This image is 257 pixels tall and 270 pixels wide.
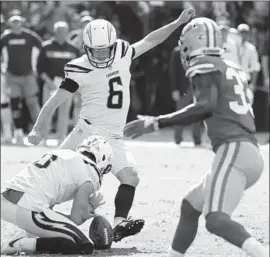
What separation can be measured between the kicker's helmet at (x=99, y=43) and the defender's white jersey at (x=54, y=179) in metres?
0.96

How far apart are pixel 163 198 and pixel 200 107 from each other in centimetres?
413

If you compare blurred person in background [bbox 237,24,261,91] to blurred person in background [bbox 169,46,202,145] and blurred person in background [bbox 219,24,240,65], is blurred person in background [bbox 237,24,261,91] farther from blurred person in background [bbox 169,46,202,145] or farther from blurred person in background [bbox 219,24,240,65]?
blurred person in background [bbox 169,46,202,145]

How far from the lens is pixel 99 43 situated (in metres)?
7.61

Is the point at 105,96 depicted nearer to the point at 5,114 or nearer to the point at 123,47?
the point at 123,47

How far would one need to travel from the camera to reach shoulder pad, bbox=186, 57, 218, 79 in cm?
590

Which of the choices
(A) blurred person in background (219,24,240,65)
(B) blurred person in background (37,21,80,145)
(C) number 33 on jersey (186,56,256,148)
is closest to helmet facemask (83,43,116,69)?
(C) number 33 on jersey (186,56,256,148)

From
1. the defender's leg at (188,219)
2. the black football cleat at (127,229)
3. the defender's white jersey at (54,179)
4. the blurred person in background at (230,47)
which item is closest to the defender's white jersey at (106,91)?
the black football cleat at (127,229)

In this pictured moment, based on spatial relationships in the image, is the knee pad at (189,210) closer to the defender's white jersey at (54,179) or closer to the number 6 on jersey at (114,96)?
the defender's white jersey at (54,179)

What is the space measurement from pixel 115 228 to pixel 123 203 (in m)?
0.24

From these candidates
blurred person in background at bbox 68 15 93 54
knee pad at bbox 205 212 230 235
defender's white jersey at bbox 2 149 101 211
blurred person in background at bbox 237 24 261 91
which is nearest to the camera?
knee pad at bbox 205 212 230 235

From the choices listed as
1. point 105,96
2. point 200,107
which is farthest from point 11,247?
point 200,107

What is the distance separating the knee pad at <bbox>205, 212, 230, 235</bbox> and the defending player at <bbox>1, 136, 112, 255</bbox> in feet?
4.34

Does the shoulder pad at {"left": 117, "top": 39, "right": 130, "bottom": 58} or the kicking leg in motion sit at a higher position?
the shoulder pad at {"left": 117, "top": 39, "right": 130, "bottom": 58}

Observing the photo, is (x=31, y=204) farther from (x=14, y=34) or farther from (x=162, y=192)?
(x=14, y=34)
